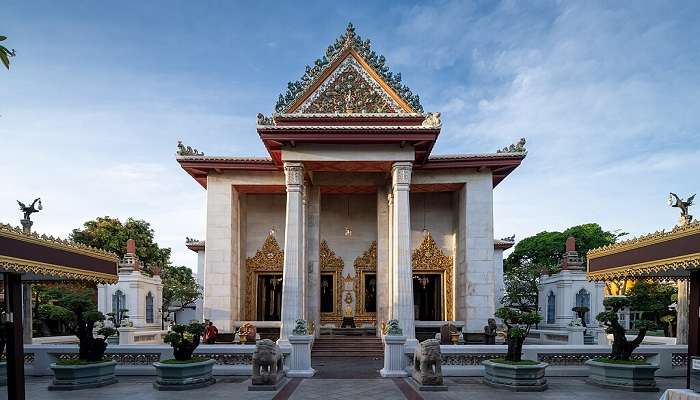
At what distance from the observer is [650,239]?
11.6 meters

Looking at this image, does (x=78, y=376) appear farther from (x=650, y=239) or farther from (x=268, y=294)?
(x=650, y=239)

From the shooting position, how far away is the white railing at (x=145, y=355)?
1570 cm

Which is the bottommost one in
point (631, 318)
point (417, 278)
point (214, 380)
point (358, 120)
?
point (631, 318)

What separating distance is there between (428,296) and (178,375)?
13.4 metres

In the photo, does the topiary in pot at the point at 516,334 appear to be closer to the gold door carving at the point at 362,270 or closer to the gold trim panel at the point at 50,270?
the gold trim panel at the point at 50,270

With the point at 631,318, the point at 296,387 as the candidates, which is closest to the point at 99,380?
the point at 296,387

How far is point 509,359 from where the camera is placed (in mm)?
13750

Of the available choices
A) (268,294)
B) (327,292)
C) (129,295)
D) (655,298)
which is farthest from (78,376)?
(655,298)

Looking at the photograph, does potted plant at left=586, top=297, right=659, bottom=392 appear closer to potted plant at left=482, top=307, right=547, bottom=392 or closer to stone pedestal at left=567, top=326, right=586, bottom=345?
potted plant at left=482, top=307, right=547, bottom=392

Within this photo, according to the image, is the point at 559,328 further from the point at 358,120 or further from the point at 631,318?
the point at 631,318

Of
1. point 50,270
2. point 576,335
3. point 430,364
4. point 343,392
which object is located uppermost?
point 50,270

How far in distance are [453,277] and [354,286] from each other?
4.53 m

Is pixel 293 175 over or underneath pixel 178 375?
over

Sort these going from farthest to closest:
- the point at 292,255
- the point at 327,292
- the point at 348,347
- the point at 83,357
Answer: the point at 327,292 < the point at 348,347 < the point at 292,255 < the point at 83,357
